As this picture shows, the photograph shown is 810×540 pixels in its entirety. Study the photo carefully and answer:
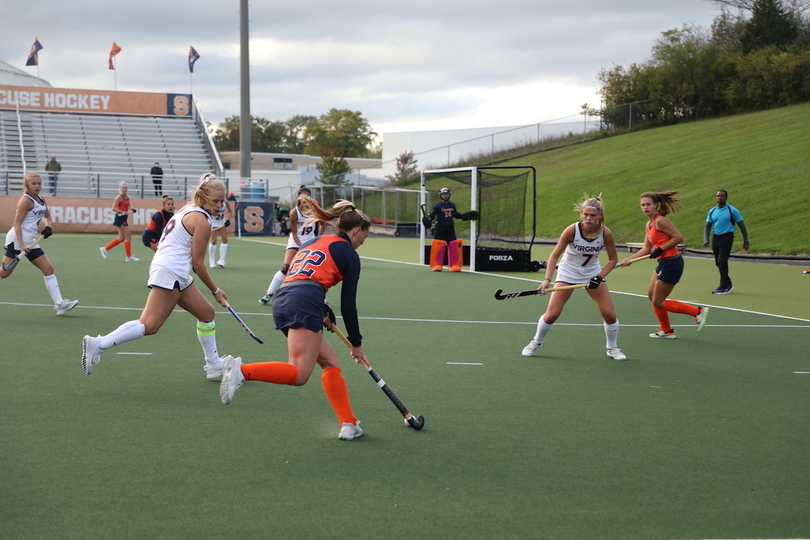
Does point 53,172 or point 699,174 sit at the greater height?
point 699,174

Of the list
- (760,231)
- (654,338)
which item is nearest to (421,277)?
(654,338)

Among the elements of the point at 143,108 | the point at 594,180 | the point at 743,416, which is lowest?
the point at 743,416

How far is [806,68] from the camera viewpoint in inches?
1481

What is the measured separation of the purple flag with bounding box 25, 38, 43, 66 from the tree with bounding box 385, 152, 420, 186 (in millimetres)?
21784

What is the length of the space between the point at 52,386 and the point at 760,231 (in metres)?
22.2

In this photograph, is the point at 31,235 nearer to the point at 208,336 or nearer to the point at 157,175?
the point at 208,336

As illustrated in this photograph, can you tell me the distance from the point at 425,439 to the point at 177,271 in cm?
243

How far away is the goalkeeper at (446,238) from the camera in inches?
658

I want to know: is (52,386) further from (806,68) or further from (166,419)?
(806,68)

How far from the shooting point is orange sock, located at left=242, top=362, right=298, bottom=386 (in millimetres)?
4375

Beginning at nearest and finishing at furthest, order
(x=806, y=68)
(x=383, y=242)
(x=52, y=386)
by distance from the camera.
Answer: (x=52, y=386)
(x=383, y=242)
(x=806, y=68)

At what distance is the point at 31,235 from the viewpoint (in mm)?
9438

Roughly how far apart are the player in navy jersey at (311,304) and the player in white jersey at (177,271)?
54.1 inches

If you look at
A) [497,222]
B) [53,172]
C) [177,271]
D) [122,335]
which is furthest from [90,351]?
[53,172]
